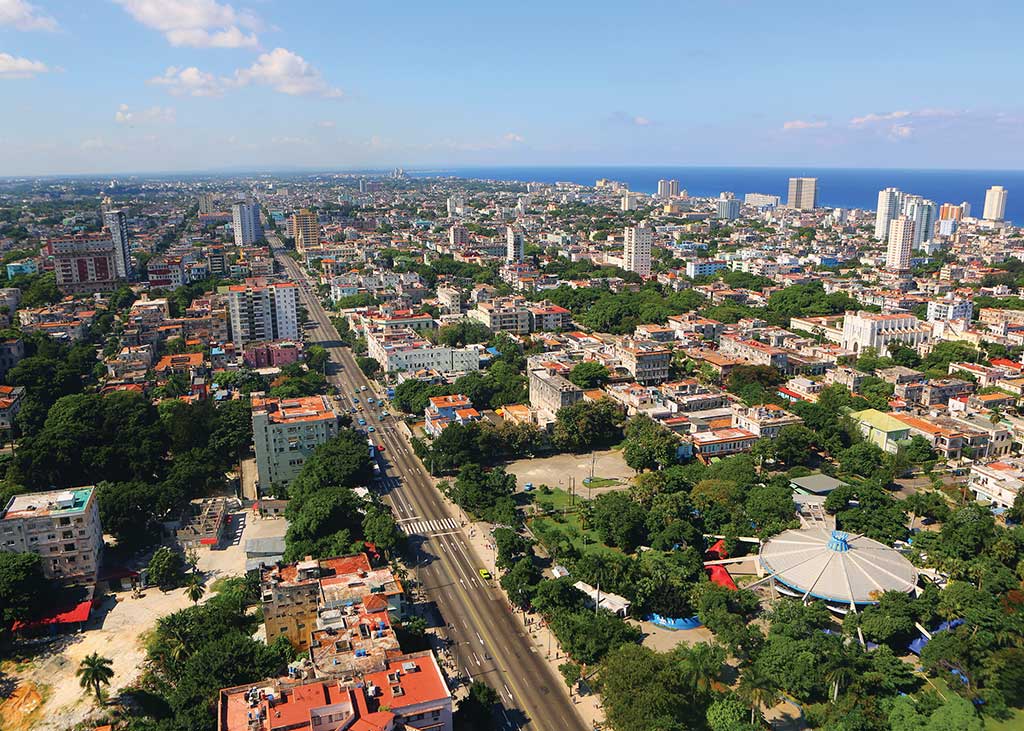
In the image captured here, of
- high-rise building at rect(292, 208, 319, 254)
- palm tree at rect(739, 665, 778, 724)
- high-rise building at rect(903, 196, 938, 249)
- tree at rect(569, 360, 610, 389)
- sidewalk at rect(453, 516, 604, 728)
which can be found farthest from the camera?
high-rise building at rect(292, 208, 319, 254)

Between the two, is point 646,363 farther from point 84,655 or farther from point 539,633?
point 84,655

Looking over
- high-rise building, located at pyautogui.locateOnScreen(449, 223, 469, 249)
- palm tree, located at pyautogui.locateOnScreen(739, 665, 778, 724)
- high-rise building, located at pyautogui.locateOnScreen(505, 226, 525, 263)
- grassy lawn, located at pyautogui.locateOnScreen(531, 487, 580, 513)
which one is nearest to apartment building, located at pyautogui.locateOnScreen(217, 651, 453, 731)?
palm tree, located at pyautogui.locateOnScreen(739, 665, 778, 724)

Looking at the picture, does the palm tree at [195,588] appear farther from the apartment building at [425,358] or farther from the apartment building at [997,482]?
the apartment building at [997,482]

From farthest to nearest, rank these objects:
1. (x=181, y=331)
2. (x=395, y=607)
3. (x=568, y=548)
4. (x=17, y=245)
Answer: (x=17, y=245) < (x=181, y=331) < (x=568, y=548) < (x=395, y=607)

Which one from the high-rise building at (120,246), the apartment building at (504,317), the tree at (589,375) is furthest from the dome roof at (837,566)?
the high-rise building at (120,246)

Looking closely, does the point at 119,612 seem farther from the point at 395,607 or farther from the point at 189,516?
the point at 395,607

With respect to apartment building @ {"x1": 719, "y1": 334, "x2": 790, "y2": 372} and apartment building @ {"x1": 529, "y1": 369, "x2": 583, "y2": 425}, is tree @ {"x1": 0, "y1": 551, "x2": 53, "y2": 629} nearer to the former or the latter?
apartment building @ {"x1": 529, "y1": 369, "x2": 583, "y2": 425}

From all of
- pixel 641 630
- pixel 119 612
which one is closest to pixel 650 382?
pixel 641 630
